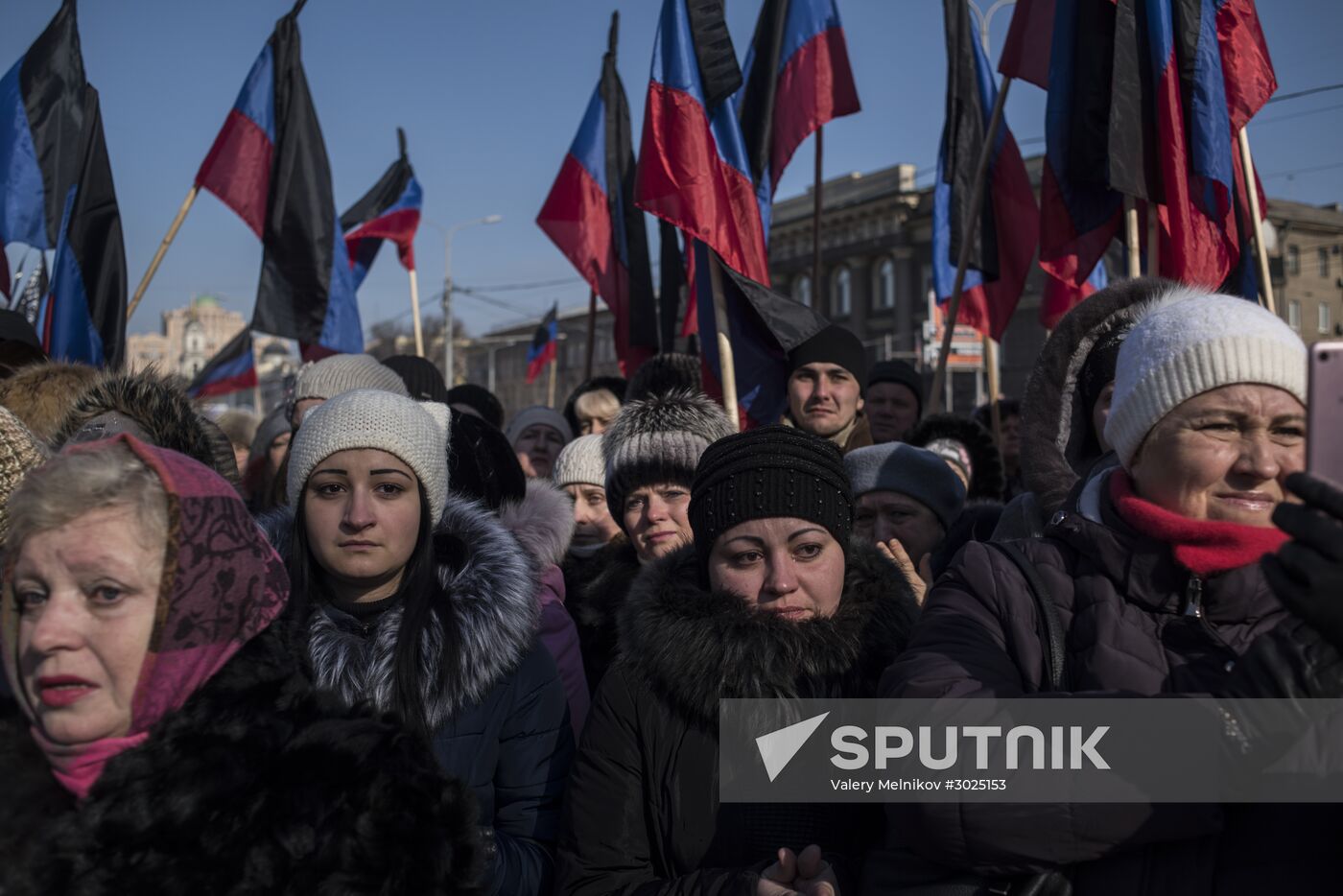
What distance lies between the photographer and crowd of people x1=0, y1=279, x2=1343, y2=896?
1.68 metres

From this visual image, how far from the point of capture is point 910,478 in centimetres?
379

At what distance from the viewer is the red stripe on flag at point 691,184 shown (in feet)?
17.5

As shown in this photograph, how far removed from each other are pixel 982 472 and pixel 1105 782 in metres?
3.97

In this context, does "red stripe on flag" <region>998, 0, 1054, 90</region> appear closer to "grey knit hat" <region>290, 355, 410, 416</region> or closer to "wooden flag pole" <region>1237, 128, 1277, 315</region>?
"wooden flag pole" <region>1237, 128, 1277, 315</region>

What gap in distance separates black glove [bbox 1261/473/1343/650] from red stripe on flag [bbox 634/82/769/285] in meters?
4.07

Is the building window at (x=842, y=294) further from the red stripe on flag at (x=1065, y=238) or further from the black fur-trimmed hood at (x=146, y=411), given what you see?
the black fur-trimmed hood at (x=146, y=411)

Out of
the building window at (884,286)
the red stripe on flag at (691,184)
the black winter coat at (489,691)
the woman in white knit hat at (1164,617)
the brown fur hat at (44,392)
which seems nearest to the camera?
the woman in white knit hat at (1164,617)

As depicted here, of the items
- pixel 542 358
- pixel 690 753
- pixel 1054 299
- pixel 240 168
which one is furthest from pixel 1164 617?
pixel 542 358

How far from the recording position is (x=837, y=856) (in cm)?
222

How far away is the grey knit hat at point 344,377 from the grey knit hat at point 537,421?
4.67 feet

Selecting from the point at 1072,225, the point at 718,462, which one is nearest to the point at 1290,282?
the point at 1072,225

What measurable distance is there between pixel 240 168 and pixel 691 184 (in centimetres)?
354

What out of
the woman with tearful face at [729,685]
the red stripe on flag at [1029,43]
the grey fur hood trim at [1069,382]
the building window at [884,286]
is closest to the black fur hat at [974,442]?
the red stripe on flag at [1029,43]

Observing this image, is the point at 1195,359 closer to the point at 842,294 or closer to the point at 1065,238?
the point at 1065,238
